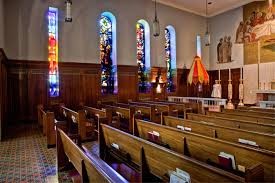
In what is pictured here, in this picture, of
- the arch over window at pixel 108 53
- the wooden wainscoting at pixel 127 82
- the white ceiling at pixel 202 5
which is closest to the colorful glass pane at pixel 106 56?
the arch over window at pixel 108 53

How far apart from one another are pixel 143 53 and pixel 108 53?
194 centimetres

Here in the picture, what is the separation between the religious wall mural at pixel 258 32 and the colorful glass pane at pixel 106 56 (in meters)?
6.74

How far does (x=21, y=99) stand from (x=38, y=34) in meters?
2.38

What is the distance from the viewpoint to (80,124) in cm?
467

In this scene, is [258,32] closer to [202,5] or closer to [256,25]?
[256,25]

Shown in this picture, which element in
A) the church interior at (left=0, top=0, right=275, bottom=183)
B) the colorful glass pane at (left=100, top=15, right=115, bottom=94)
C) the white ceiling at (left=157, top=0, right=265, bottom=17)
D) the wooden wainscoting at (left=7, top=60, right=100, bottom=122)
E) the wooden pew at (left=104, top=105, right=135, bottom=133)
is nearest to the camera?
the church interior at (left=0, top=0, right=275, bottom=183)

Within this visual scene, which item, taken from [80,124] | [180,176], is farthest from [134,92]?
[180,176]

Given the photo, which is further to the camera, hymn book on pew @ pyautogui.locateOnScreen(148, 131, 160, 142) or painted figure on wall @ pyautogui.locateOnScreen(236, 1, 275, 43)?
painted figure on wall @ pyautogui.locateOnScreen(236, 1, 275, 43)

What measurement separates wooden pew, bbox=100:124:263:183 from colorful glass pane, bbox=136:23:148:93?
778cm

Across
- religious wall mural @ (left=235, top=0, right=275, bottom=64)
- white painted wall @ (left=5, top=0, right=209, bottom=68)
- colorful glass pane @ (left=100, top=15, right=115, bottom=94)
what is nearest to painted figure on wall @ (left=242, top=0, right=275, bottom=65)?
religious wall mural @ (left=235, top=0, right=275, bottom=64)

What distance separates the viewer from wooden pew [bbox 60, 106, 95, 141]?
4668 mm

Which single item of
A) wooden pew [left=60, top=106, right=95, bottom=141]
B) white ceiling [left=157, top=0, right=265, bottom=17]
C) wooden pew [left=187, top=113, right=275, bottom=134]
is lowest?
wooden pew [left=60, top=106, right=95, bottom=141]

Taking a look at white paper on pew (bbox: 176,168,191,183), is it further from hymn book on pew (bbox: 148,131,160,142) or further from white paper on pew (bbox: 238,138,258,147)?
hymn book on pew (bbox: 148,131,160,142)

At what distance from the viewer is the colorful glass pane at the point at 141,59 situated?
10578mm
